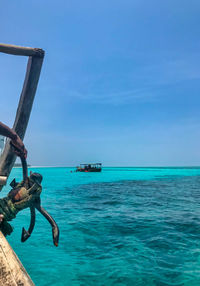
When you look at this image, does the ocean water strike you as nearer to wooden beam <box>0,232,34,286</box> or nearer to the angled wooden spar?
the angled wooden spar

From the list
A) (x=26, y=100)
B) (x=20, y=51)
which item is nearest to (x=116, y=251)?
(x=26, y=100)

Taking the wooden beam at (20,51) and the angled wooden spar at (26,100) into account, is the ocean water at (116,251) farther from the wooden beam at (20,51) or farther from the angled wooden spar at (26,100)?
the wooden beam at (20,51)

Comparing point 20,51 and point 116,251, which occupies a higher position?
point 20,51

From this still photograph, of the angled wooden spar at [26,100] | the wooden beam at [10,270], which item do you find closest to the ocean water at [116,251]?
the angled wooden spar at [26,100]

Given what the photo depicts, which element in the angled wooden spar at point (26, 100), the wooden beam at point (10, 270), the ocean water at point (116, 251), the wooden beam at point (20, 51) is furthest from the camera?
the ocean water at point (116, 251)

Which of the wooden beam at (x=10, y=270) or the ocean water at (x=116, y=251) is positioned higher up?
the wooden beam at (x=10, y=270)

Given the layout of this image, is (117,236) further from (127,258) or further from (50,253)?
(50,253)

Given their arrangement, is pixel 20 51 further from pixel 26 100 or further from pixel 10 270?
pixel 10 270

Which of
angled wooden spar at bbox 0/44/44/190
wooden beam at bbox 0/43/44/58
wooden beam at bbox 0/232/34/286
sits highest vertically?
wooden beam at bbox 0/43/44/58

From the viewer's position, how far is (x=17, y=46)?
305cm

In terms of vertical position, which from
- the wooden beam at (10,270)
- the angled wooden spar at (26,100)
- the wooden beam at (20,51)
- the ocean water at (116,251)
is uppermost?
the wooden beam at (20,51)

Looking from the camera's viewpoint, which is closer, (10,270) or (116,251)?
(10,270)

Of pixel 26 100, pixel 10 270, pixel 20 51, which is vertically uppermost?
pixel 20 51

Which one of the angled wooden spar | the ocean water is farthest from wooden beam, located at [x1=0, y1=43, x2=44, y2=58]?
the ocean water
